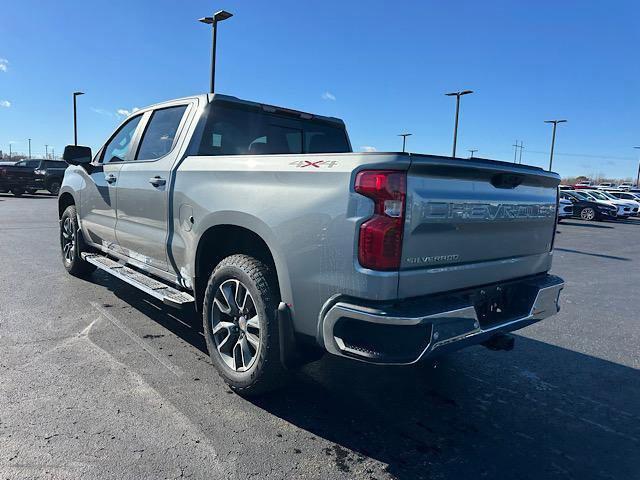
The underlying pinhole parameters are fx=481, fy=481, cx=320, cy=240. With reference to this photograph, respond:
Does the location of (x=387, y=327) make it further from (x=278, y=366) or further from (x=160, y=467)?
(x=160, y=467)

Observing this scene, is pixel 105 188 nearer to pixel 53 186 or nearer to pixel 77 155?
pixel 77 155

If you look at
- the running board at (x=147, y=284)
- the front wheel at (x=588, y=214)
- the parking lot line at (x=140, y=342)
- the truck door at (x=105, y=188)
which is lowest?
the parking lot line at (x=140, y=342)

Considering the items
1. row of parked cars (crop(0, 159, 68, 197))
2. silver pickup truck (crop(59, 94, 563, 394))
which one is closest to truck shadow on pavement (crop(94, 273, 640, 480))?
silver pickup truck (crop(59, 94, 563, 394))

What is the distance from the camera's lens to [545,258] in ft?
11.6

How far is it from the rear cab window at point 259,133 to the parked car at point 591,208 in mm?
24448

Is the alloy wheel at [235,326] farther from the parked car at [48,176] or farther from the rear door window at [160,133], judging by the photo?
the parked car at [48,176]

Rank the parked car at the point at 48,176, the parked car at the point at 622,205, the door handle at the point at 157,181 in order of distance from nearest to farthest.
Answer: the door handle at the point at 157,181, the parked car at the point at 48,176, the parked car at the point at 622,205

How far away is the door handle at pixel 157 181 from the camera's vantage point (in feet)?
12.9

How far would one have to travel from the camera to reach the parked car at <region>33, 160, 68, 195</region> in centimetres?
2341

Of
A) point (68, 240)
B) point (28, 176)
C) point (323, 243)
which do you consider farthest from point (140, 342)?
point (28, 176)

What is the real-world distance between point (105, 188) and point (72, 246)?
169 centimetres

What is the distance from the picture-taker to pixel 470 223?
2758mm

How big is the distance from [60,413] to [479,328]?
8.23 ft

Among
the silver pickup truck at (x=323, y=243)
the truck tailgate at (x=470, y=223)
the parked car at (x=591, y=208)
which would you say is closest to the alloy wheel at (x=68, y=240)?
the silver pickup truck at (x=323, y=243)
